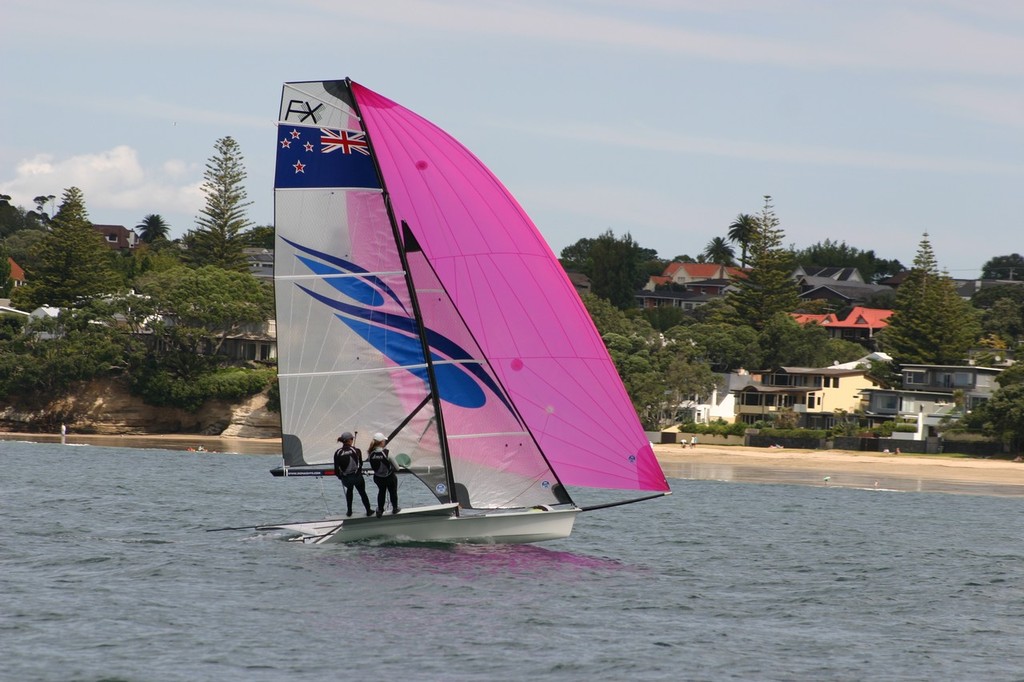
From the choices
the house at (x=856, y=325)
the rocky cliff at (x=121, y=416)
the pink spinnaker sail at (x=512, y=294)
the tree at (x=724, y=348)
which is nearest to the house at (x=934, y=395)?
the tree at (x=724, y=348)

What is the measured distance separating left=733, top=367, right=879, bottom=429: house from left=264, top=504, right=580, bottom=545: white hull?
51.7 m

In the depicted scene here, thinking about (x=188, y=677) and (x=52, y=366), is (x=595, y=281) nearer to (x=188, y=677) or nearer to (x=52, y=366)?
(x=52, y=366)

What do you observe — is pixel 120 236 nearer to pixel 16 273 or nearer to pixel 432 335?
pixel 16 273

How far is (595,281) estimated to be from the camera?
367 ft

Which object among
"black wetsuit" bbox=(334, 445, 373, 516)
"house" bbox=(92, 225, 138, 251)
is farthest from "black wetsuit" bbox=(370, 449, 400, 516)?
"house" bbox=(92, 225, 138, 251)

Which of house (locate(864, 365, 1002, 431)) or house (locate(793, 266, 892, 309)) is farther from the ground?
house (locate(793, 266, 892, 309))

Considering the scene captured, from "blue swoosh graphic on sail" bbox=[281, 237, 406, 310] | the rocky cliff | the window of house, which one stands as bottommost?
the rocky cliff

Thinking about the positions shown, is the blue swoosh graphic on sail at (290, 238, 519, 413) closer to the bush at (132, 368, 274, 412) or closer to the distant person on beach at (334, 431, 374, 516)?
the distant person on beach at (334, 431, 374, 516)

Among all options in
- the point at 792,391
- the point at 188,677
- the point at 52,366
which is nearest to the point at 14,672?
the point at 188,677

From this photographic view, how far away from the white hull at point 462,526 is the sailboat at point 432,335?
0.03m

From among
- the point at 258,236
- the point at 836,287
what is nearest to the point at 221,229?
the point at 258,236

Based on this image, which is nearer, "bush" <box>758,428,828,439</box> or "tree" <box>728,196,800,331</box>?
"bush" <box>758,428,828,439</box>

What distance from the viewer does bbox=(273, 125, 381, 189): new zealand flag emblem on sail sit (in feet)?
60.6

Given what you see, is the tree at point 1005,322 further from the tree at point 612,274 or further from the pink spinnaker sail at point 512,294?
the pink spinnaker sail at point 512,294
